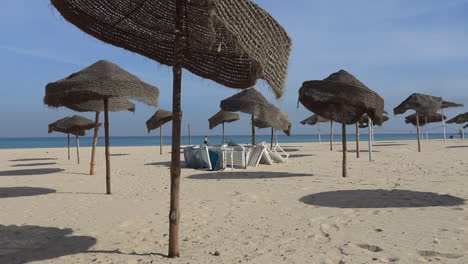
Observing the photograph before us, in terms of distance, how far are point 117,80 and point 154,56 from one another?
2120mm

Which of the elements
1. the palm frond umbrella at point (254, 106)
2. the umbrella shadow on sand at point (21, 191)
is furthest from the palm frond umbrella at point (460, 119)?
the umbrella shadow on sand at point (21, 191)

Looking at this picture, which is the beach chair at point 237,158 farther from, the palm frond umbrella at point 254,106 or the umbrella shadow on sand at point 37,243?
the umbrella shadow on sand at point 37,243

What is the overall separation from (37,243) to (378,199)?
175 inches

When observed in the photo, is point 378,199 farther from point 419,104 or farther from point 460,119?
point 460,119

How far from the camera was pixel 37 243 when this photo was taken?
144 inches

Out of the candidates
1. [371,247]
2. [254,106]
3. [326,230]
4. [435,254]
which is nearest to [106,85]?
[326,230]

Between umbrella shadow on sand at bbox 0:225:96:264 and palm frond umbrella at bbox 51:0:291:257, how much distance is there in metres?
1.15

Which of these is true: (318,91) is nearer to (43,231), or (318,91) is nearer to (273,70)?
(273,70)

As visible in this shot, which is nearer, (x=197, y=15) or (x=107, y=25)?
(x=197, y=15)

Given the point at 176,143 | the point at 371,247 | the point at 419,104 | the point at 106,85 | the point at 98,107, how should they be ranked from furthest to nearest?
the point at 419,104 < the point at 98,107 < the point at 106,85 < the point at 371,247 < the point at 176,143

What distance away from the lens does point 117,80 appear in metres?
5.77

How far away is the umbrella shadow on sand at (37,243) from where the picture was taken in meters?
3.26

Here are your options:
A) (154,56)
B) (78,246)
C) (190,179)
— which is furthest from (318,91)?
(78,246)

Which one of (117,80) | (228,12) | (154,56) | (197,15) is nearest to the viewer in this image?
(228,12)
